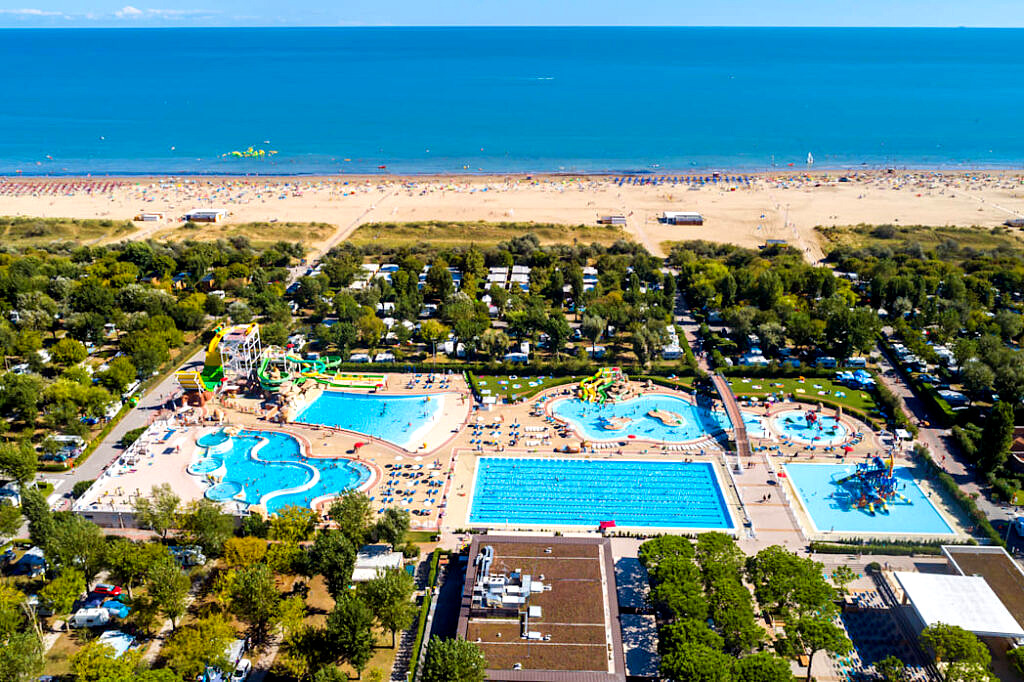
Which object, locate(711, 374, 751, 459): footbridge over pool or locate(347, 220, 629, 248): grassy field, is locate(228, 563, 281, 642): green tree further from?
locate(347, 220, 629, 248): grassy field

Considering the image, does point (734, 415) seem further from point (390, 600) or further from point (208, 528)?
point (208, 528)

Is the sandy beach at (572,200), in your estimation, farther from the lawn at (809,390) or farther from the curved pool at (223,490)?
the curved pool at (223,490)

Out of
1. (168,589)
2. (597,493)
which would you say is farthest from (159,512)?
(597,493)

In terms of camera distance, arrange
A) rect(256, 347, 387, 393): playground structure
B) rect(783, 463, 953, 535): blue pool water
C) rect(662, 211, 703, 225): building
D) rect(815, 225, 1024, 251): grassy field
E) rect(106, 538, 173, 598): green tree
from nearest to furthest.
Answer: rect(106, 538, 173, 598): green tree, rect(783, 463, 953, 535): blue pool water, rect(256, 347, 387, 393): playground structure, rect(815, 225, 1024, 251): grassy field, rect(662, 211, 703, 225): building

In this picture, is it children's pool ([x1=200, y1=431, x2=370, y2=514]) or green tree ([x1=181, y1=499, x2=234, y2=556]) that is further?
children's pool ([x1=200, y1=431, x2=370, y2=514])

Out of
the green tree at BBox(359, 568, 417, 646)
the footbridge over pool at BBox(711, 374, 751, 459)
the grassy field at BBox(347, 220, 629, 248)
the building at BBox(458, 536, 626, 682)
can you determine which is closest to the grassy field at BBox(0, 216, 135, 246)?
the grassy field at BBox(347, 220, 629, 248)

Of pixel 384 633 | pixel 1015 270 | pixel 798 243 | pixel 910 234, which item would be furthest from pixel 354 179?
pixel 384 633

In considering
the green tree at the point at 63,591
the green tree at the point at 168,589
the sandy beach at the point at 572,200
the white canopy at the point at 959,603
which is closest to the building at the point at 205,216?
the sandy beach at the point at 572,200
